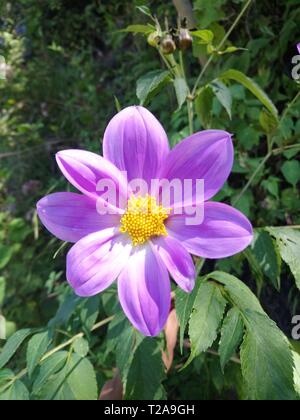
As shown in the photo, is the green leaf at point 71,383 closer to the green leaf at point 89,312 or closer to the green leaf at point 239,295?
the green leaf at point 89,312

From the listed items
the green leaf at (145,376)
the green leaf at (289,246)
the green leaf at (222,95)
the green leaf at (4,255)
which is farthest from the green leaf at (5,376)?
the green leaf at (4,255)

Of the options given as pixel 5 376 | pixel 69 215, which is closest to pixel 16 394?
pixel 5 376

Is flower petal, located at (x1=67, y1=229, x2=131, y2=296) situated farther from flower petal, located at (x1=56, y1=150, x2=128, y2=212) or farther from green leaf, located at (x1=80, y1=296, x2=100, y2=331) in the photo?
green leaf, located at (x1=80, y1=296, x2=100, y2=331)

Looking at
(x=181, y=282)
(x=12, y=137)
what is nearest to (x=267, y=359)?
(x=181, y=282)

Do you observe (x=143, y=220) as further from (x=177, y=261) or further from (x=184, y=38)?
(x=184, y=38)

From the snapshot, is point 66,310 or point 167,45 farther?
point 66,310

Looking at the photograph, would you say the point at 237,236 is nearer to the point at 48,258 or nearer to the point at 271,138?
the point at 271,138

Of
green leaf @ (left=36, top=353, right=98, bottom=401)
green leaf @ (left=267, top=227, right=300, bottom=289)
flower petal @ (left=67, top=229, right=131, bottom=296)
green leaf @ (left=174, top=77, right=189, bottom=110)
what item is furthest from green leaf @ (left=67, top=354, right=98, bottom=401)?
green leaf @ (left=174, top=77, right=189, bottom=110)
